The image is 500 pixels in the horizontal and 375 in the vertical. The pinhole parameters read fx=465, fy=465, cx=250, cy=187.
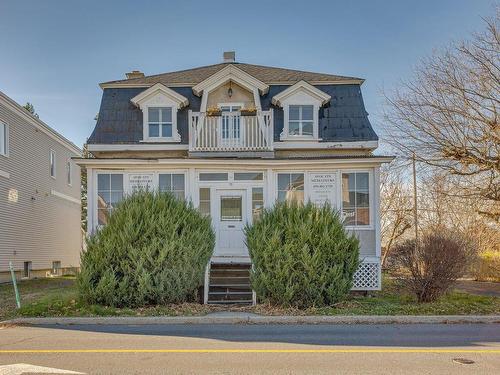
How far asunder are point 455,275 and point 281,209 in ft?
14.7

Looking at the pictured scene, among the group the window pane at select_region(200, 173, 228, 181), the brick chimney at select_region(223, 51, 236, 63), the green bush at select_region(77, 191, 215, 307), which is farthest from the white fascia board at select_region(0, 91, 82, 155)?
the green bush at select_region(77, 191, 215, 307)

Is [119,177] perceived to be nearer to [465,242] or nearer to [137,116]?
[137,116]

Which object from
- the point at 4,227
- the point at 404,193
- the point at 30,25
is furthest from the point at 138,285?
the point at 404,193

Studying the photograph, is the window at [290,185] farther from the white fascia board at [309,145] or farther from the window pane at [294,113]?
the window pane at [294,113]

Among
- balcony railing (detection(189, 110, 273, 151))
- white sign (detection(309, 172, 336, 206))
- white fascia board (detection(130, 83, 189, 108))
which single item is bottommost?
white sign (detection(309, 172, 336, 206))

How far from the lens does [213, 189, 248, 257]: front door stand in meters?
14.7

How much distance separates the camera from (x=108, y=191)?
14.6 metres

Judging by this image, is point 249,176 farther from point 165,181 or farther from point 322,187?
point 165,181

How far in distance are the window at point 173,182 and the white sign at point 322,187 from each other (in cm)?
410

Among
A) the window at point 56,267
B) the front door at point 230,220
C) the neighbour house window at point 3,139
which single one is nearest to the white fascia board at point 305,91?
the front door at point 230,220

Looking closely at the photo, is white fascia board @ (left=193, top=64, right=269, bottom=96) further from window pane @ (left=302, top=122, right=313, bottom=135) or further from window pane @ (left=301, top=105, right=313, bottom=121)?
window pane @ (left=302, top=122, right=313, bottom=135)

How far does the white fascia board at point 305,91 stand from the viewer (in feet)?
51.2

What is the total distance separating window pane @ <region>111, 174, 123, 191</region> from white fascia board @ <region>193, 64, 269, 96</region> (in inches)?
161

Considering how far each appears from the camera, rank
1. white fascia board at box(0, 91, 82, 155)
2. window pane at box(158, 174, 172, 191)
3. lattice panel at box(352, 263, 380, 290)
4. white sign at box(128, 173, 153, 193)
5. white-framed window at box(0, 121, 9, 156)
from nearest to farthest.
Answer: lattice panel at box(352, 263, 380, 290) < white sign at box(128, 173, 153, 193) < window pane at box(158, 174, 172, 191) < white-framed window at box(0, 121, 9, 156) < white fascia board at box(0, 91, 82, 155)
